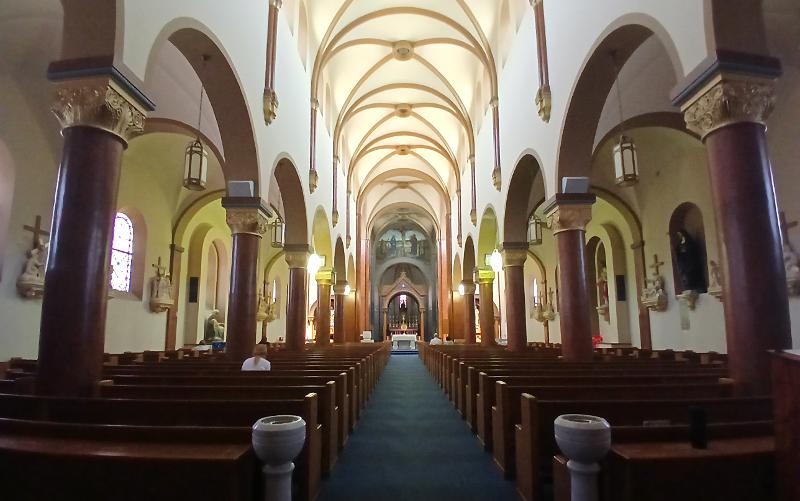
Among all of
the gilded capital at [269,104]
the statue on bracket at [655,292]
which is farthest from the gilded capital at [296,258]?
the statue on bracket at [655,292]

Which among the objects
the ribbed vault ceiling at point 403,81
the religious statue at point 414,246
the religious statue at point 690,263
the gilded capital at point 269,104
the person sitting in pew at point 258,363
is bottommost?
the person sitting in pew at point 258,363

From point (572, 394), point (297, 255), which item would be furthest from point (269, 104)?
point (572, 394)

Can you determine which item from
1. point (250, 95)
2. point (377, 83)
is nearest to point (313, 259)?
point (250, 95)

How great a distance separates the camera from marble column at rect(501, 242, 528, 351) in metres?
11.7

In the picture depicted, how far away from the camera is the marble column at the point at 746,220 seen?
3.85m

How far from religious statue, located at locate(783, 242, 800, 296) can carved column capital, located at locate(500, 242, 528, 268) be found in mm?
5217

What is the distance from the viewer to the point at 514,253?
39.4 ft

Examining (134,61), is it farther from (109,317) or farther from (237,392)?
(109,317)

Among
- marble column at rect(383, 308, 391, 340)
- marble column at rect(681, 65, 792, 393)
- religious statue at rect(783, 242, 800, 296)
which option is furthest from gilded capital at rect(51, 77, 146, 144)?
marble column at rect(383, 308, 391, 340)

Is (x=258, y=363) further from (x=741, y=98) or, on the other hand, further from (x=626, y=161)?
(x=626, y=161)

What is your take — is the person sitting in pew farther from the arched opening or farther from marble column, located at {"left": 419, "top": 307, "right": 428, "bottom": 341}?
marble column, located at {"left": 419, "top": 307, "right": 428, "bottom": 341}

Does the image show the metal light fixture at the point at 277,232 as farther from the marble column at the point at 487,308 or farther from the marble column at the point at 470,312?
the marble column at the point at 470,312

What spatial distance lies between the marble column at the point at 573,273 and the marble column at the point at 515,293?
356cm

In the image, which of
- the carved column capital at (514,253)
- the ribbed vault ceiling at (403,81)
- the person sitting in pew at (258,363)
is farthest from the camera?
the ribbed vault ceiling at (403,81)
